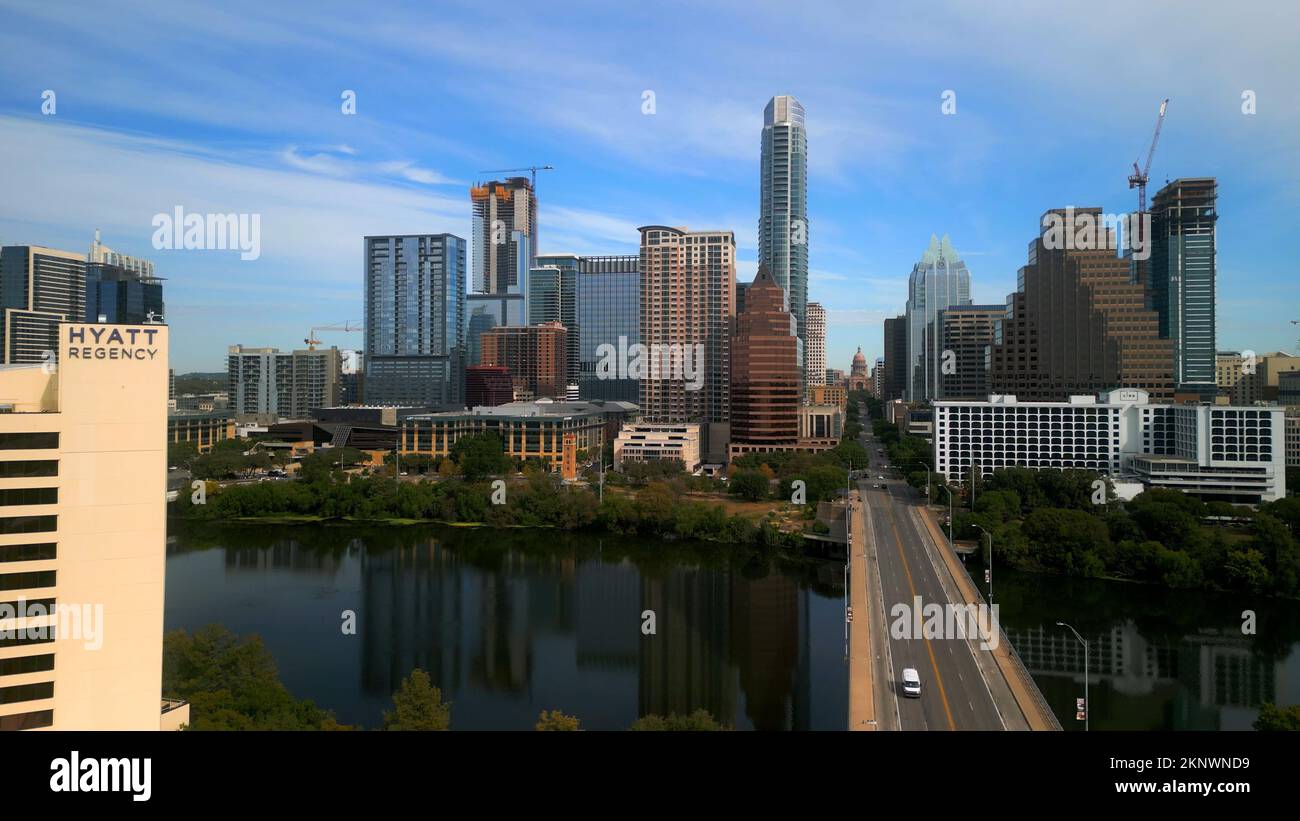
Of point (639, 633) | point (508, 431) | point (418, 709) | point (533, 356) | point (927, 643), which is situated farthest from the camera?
point (533, 356)

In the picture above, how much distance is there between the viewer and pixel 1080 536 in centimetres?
1052

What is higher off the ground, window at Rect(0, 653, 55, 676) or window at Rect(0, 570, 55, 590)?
window at Rect(0, 570, 55, 590)

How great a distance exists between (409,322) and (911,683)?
27.0m

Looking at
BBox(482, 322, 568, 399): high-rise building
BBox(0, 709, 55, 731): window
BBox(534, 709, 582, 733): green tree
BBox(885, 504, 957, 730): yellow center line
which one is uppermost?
BBox(482, 322, 568, 399): high-rise building

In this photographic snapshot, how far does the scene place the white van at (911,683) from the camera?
5.49m

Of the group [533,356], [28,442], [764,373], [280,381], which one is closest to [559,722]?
[28,442]

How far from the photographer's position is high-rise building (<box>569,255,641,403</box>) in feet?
93.2

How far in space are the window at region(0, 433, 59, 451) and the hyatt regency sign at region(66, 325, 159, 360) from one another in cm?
37

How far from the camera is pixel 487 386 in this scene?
99.6ft

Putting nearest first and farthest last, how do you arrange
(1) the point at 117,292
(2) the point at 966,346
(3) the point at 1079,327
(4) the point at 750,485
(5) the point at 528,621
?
1. (5) the point at 528,621
2. (1) the point at 117,292
3. (4) the point at 750,485
4. (3) the point at 1079,327
5. (2) the point at 966,346

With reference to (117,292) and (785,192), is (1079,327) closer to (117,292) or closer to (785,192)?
(785,192)

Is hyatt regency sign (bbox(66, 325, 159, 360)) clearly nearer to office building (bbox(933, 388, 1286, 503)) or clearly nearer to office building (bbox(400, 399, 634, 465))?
office building (bbox(933, 388, 1286, 503))

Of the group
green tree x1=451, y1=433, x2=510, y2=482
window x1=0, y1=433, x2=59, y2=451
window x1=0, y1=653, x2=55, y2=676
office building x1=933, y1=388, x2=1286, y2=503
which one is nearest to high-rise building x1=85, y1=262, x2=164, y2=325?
window x1=0, y1=433, x2=59, y2=451
